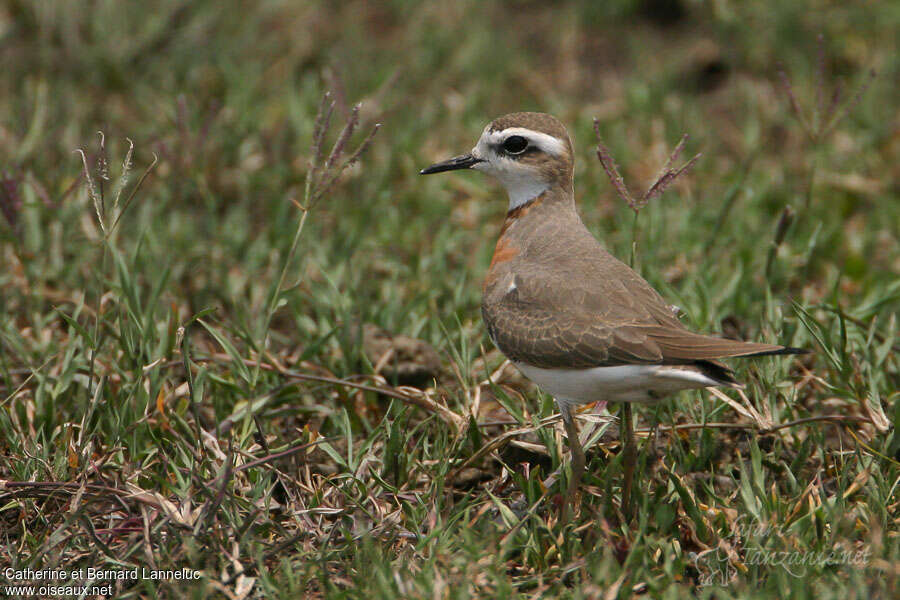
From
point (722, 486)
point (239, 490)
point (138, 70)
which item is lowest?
point (722, 486)

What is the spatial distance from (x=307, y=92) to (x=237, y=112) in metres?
0.64

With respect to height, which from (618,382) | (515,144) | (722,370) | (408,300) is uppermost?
(515,144)

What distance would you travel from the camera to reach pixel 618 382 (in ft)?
13.1

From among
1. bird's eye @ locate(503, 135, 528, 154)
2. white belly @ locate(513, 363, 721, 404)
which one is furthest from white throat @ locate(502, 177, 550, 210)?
white belly @ locate(513, 363, 721, 404)

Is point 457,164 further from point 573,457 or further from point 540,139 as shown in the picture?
point 573,457

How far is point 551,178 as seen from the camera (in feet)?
16.2

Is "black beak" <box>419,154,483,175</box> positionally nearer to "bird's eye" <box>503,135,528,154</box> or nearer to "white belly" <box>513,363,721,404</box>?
"bird's eye" <box>503,135,528,154</box>

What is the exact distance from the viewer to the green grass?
13.0ft

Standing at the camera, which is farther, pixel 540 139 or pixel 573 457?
pixel 540 139

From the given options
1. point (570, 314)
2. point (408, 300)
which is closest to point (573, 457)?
point (570, 314)

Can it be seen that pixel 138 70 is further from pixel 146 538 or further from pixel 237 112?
pixel 146 538

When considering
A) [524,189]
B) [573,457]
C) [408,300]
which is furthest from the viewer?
[408,300]

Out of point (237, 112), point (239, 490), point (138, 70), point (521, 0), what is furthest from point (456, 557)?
point (521, 0)

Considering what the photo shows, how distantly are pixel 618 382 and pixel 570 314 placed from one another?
0.38m
